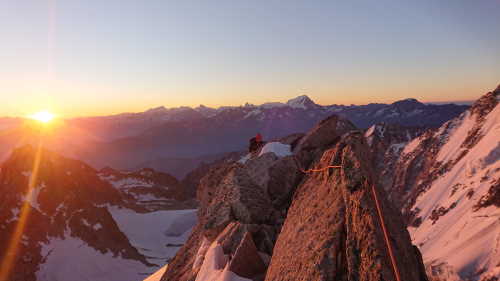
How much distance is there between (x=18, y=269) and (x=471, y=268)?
124 m

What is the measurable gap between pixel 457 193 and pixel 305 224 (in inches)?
4423

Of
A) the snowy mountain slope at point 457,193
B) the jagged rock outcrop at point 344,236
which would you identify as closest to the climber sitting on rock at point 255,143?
the jagged rock outcrop at point 344,236

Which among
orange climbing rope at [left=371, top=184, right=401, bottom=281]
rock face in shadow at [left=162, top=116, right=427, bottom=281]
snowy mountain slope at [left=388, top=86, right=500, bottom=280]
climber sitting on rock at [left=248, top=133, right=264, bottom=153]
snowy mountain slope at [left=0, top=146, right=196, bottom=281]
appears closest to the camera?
orange climbing rope at [left=371, top=184, right=401, bottom=281]

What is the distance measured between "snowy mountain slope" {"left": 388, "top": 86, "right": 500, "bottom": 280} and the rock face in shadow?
52.5 metres

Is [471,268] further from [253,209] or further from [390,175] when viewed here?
[390,175]

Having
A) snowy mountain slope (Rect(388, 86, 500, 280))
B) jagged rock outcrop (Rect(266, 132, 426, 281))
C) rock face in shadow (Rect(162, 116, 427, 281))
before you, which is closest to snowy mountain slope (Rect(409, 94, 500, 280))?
snowy mountain slope (Rect(388, 86, 500, 280))

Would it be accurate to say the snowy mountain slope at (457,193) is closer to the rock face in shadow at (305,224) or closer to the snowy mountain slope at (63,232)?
the rock face in shadow at (305,224)

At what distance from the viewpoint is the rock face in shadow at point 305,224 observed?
7.12m

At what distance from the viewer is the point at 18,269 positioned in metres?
110

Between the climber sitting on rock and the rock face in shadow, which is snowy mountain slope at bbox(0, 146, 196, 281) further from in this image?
the rock face in shadow

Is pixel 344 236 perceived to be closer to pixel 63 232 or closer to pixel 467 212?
pixel 467 212

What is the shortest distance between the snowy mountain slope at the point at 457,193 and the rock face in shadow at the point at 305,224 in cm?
5248

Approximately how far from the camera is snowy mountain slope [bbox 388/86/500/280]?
204ft

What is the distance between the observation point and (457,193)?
10312 cm
